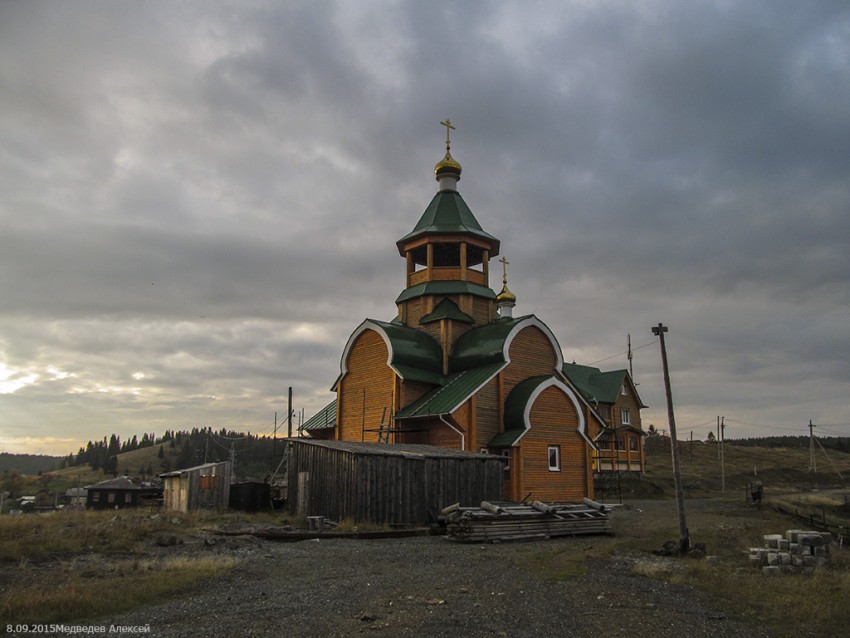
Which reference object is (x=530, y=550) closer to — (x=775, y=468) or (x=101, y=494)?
(x=101, y=494)

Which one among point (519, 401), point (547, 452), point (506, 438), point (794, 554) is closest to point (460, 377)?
point (519, 401)

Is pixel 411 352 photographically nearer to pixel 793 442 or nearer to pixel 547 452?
pixel 547 452

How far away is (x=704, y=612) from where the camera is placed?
9094 mm

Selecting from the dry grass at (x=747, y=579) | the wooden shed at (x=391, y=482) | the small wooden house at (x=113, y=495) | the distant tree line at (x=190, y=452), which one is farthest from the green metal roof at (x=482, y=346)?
the distant tree line at (x=190, y=452)

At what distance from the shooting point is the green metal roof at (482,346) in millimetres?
25791

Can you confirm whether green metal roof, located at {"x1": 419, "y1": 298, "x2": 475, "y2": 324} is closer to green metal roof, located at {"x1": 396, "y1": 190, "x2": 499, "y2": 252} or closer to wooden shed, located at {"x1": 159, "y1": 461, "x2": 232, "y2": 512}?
green metal roof, located at {"x1": 396, "y1": 190, "x2": 499, "y2": 252}

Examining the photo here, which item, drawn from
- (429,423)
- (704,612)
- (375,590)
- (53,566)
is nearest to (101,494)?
(429,423)

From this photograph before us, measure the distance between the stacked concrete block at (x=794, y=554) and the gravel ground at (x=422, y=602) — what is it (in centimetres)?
277

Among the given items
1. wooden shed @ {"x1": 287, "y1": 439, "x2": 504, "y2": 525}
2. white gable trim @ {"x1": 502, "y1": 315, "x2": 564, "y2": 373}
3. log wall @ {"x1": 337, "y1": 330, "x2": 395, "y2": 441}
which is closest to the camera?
wooden shed @ {"x1": 287, "y1": 439, "x2": 504, "y2": 525}

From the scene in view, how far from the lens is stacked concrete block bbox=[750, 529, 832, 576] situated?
12758mm

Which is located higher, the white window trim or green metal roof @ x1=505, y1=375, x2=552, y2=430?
green metal roof @ x1=505, y1=375, x2=552, y2=430

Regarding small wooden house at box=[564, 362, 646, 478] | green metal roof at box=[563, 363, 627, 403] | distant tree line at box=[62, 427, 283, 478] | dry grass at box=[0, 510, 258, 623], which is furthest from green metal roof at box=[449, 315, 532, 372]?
distant tree line at box=[62, 427, 283, 478]

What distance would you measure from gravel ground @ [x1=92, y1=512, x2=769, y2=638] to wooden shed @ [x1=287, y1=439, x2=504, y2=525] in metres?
4.61

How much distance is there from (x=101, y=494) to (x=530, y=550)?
38440 mm
